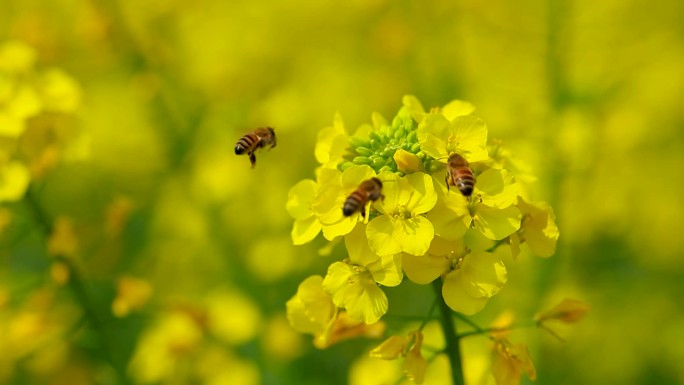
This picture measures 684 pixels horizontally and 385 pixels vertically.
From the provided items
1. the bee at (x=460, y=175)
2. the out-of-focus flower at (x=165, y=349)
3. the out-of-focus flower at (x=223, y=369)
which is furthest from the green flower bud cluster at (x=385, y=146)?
the out-of-focus flower at (x=223, y=369)

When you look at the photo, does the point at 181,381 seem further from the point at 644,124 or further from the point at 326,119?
the point at 644,124

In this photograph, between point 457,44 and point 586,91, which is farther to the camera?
point 457,44

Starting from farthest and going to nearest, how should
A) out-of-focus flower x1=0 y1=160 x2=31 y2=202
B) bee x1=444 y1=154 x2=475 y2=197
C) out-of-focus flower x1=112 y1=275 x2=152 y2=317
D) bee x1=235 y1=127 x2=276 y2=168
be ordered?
1. out-of-focus flower x1=112 y1=275 x2=152 y2=317
2. out-of-focus flower x1=0 y1=160 x2=31 y2=202
3. bee x1=235 y1=127 x2=276 y2=168
4. bee x1=444 y1=154 x2=475 y2=197

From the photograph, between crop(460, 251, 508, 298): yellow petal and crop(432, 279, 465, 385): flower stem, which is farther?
crop(432, 279, 465, 385): flower stem

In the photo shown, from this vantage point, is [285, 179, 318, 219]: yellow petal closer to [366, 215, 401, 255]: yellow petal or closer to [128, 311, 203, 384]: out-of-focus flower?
[366, 215, 401, 255]: yellow petal

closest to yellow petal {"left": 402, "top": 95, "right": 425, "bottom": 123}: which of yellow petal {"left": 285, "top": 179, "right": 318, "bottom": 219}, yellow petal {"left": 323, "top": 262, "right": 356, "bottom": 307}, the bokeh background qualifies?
yellow petal {"left": 285, "top": 179, "right": 318, "bottom": 219}

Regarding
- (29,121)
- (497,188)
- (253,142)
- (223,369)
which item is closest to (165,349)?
(223,369)

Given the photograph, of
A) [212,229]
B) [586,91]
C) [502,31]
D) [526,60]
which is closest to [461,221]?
[586,91]
